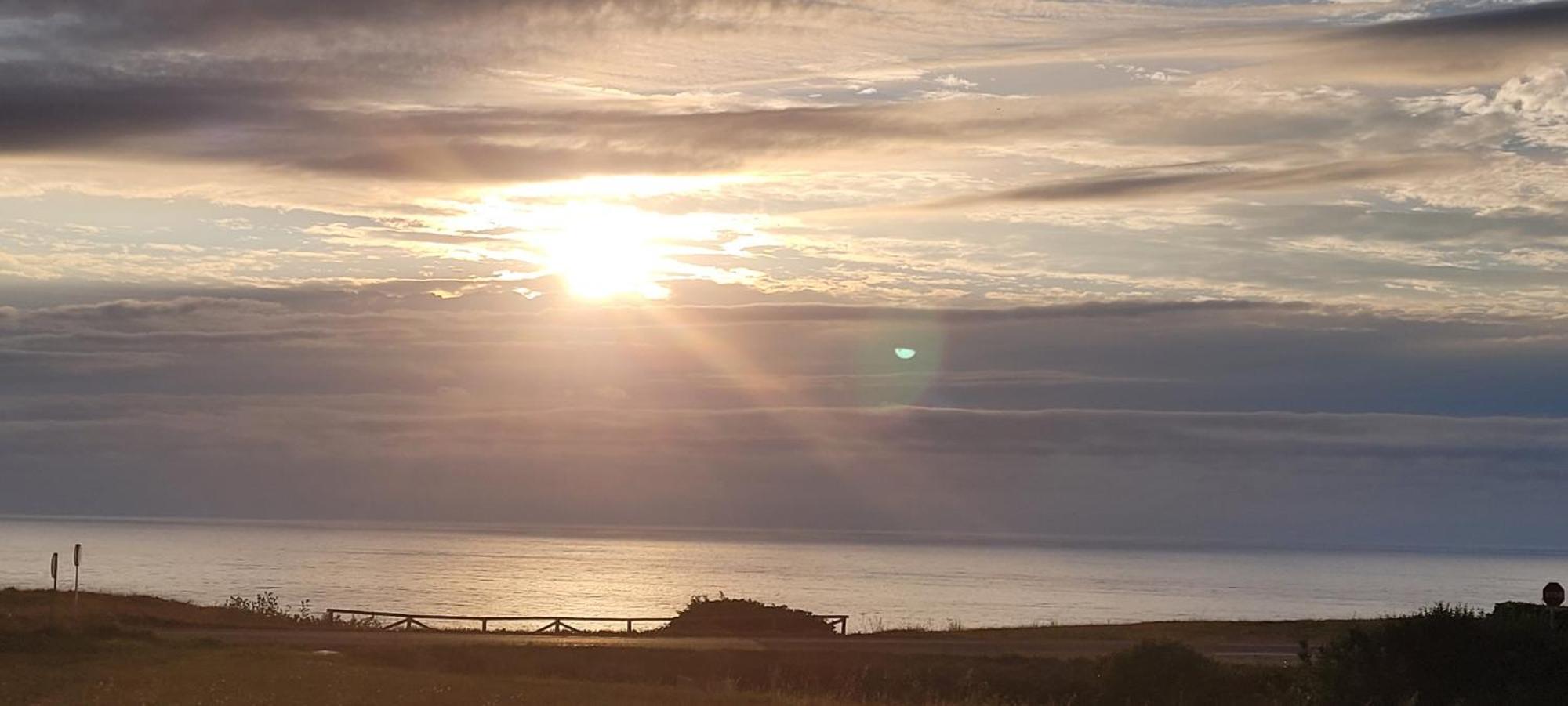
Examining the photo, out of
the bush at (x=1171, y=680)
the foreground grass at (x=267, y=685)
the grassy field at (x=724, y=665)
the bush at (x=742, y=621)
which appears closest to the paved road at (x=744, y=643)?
the grassy field at (x=724, y=665)

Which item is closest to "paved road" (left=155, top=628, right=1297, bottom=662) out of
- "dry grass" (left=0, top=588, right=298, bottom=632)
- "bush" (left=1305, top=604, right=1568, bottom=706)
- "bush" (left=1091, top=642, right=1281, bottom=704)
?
"dry grass" (left=0, top=588, right=298, bottom=632)

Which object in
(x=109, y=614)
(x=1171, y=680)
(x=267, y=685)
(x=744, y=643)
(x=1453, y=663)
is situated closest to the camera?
(x=267, y=685)

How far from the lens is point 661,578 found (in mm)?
184500

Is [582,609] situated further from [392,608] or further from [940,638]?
[940,638]

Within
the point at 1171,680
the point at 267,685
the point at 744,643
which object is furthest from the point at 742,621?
the point at 267,685

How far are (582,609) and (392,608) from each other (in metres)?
14.3

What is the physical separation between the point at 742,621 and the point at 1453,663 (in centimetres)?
2815

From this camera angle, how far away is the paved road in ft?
139

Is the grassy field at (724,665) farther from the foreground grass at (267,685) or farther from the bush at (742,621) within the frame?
the bush at (742,621)

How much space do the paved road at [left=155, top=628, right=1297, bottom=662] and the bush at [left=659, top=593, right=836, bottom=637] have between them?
102 inches

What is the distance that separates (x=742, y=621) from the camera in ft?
177

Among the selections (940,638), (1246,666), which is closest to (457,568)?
(940,638)

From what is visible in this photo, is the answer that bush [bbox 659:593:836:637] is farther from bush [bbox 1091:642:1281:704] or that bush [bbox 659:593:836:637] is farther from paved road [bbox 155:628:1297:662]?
bush [bbox 1091:642:1281:704]

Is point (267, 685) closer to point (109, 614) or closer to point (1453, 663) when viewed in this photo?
point (1453, 663)
